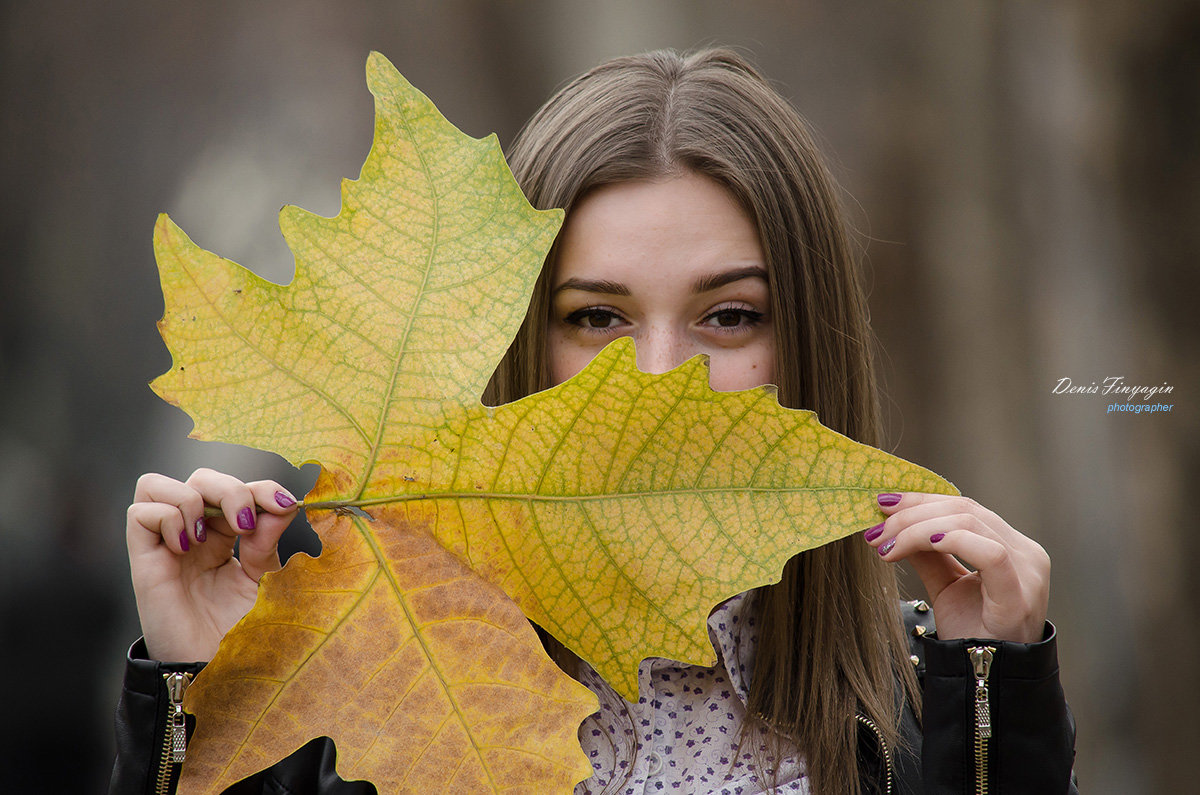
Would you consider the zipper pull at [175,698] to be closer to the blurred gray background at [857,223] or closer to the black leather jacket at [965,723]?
the black leather jacket at [965,723]

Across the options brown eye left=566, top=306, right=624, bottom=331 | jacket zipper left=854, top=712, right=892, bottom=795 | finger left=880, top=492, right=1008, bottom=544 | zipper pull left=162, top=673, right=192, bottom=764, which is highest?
brown eye left=566, top=306, right=624, bottom=331

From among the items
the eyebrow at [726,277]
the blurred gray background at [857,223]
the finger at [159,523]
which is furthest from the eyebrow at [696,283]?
the blurred gray background at [857,223]

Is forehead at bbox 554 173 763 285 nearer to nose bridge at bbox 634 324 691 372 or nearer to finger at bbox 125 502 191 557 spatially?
nose bridge at bbox 634 324 691 372

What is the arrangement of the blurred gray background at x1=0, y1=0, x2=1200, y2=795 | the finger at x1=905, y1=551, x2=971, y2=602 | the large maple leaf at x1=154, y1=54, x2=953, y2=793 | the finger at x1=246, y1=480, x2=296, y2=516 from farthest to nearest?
the blurred gray background at x1=0, y1=0, x2=1200, y2=795, the finger at x1=905, y1=551, x2=971, y2=602, the finger at x1=246, y1=480, x2=296, y2=516, the large maple leaf at x1=154, y1=54, x2=953, y2=793

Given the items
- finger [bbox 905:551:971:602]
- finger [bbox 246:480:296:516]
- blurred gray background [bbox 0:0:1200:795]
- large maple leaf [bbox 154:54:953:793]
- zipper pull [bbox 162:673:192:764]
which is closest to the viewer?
large maple leaf [bbox 154:54:953:793]

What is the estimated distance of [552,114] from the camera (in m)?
0.91

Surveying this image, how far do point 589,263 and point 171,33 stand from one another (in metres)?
1.41

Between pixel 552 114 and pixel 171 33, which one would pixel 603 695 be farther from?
pixel 171 33

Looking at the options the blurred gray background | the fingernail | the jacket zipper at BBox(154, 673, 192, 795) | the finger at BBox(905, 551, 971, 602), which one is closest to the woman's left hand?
the finger at BBox(905, 551, 971, 602)

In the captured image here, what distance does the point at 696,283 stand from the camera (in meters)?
0.70

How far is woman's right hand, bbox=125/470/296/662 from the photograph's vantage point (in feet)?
1.92

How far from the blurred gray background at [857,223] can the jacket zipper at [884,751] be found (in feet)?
3.41

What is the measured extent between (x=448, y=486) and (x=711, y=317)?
37cm

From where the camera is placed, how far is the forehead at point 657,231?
0.70 m
